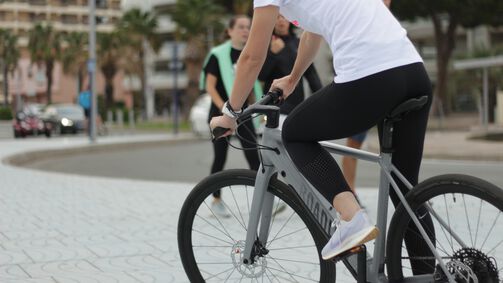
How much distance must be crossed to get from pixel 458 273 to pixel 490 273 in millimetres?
106

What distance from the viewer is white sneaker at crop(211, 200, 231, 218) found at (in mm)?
3709

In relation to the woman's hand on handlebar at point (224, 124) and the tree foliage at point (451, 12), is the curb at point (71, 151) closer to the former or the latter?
the woman's hand on handlebar at point (224, 124)

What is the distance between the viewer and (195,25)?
57375mm

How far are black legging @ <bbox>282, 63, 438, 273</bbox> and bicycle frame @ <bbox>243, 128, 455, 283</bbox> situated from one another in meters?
0.07

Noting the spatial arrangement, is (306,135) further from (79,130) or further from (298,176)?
(79,130)

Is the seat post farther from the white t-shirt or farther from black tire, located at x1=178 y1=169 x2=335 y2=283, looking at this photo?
black tire, located at x1=178 y1=169 x2=335 y2=283

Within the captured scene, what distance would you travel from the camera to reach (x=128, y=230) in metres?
6.31

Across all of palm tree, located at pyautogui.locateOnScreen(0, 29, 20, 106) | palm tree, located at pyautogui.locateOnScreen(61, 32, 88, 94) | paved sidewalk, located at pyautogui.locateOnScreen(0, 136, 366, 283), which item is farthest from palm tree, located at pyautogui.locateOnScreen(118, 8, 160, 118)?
paved sidewalk, located at pyautogui.locateOnScreen(0, 136, 366, 283)

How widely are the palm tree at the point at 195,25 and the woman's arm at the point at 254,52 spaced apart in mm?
53283

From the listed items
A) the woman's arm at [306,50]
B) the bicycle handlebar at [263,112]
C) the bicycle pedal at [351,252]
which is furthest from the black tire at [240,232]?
the woman's arm at [306,50]

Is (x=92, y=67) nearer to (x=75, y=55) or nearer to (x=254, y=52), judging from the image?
A: (x=254, y=52)

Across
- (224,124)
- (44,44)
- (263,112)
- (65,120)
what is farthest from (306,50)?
(44,44)

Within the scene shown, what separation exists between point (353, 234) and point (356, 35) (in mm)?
699

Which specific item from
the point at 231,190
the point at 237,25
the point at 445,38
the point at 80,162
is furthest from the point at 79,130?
the point at 231,190
